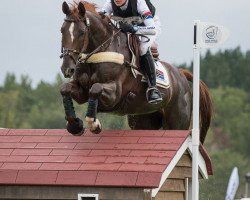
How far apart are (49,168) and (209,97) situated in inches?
161

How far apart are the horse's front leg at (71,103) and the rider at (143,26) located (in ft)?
3.03

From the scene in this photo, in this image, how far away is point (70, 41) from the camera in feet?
44.2

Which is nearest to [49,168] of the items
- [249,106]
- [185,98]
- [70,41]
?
[70,41]

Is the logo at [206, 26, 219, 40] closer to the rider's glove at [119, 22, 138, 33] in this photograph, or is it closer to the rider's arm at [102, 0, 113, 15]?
the rider's glove at [119, 22, 138, 33]

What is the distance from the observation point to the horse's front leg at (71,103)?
43.9 ft

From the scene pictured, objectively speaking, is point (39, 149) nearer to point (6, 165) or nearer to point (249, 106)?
point (6, 165)

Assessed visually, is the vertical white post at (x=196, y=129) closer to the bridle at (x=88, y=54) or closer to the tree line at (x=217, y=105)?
the bridle at (x=88, y=54)

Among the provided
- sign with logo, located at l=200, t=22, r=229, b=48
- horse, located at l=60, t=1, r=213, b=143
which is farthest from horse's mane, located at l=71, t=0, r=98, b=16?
sign with logo, located at l=200, t=22, r=229, b=48

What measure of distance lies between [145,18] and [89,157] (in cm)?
248

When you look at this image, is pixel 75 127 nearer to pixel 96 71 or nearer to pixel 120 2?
pixel 96 71

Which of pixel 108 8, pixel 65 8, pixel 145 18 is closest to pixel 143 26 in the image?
pixel 145 18

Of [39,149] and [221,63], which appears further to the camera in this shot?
[221,63]

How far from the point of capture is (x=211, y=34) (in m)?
13.1

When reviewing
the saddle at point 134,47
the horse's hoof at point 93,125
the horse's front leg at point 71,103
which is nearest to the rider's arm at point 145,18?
the saddle at point 134,47
